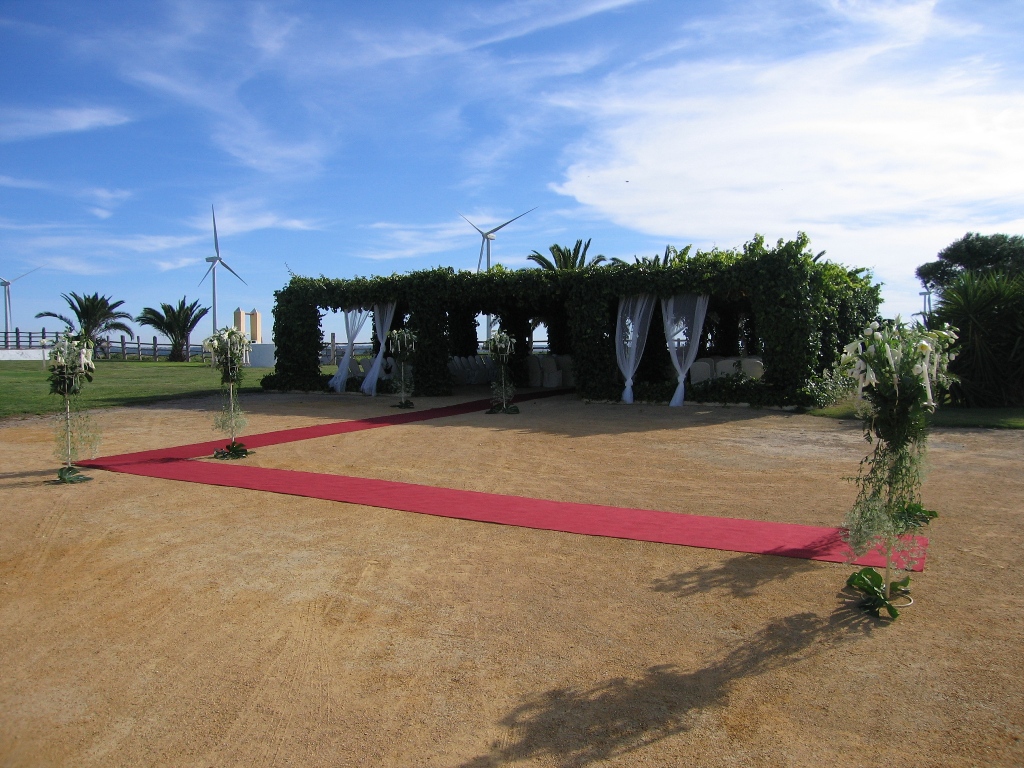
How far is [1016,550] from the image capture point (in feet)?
16.8

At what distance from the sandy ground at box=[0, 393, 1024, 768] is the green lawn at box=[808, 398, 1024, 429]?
5295mm

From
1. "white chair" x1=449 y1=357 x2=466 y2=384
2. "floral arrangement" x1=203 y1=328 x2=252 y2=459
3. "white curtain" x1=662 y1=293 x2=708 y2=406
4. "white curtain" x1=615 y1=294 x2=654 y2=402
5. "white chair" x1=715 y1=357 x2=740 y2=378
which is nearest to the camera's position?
"floral arrangement" x1=203 y1=328 x2=252 y2=459

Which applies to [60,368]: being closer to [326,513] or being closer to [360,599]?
[326,513]

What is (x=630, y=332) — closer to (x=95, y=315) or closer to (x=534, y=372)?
(x=534, y=372)

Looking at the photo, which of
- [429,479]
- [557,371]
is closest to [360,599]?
[429,479]

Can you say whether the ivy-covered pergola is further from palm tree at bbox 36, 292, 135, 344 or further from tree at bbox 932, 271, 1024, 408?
palm tree at bbox 36, 292, 135, 344

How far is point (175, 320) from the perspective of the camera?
125ft

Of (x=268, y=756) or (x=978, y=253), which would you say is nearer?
(x=268, y=756)

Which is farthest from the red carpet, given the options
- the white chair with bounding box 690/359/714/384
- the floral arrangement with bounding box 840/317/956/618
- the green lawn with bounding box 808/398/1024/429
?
the white chair with bounding box 690/359/714/384

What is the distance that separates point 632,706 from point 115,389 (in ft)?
67.3

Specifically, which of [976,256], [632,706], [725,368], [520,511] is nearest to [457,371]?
[725,368]

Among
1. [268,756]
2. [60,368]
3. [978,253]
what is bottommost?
[268,756]

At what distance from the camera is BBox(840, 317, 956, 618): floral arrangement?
13.1 feet

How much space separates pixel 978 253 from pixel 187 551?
47277 mm
